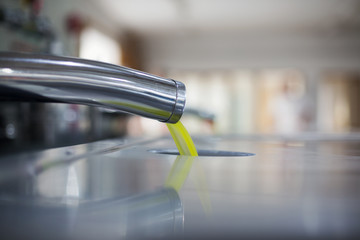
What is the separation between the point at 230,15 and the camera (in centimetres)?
570

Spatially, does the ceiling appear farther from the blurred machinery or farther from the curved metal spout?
the curved metal spout

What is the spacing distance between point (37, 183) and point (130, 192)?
6 centimetres

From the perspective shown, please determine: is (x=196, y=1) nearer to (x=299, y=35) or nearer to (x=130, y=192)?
(x=299, y=35)

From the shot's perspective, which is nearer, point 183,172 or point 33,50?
point 183,172

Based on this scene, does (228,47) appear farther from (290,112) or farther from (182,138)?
(182,138)

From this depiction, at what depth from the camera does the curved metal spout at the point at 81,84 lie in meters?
0.19

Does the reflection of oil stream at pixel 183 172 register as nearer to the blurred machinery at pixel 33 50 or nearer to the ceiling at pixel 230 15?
the blurred machinery at pixel 33 50

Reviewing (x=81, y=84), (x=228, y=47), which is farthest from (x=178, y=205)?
(x=228, y=47)

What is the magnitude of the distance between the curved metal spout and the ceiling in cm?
499

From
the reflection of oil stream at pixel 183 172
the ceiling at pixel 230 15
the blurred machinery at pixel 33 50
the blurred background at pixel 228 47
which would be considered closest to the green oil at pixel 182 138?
the reflection of oil stream at pixel 183 172

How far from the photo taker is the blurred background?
5098 mm

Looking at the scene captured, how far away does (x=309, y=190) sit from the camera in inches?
7.0

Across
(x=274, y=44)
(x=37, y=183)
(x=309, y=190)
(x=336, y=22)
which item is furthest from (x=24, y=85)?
(x=274, y=44)

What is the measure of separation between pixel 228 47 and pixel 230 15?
1511 mm
